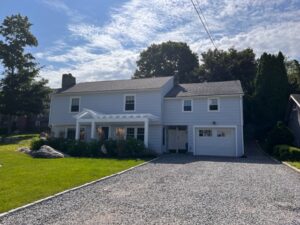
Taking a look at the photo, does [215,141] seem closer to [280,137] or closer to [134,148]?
[280,137]

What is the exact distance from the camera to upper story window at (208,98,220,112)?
21.1 metres

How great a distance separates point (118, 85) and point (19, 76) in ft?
57.7

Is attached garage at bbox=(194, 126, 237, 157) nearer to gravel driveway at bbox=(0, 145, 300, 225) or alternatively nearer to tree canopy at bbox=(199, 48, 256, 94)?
gravel driveway at bbox=(0, 145, 300, 225)

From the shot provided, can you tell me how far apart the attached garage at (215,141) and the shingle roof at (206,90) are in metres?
2.83

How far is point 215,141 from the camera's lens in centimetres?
2100

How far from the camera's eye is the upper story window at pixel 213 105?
A: 2114 cm

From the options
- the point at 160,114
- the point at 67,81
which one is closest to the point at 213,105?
the point at 160,114

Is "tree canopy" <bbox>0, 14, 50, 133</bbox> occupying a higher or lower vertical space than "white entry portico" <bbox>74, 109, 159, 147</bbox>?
higher

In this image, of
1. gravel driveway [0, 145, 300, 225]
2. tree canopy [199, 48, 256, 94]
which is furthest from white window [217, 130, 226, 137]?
tree canopy [199, 48, 256, 94]

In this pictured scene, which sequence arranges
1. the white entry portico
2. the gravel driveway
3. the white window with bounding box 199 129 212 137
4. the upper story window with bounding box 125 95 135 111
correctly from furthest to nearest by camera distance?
the upper story window with bounding box 125 95 135 111, the white window with bounding box 199 129 212 137, the white entry portico, the gravel driveway

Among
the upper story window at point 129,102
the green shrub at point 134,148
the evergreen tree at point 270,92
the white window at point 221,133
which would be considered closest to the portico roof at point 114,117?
the upper story window at point 129,102

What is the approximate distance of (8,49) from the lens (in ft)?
118

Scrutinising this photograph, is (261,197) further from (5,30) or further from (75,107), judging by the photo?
(5,30)

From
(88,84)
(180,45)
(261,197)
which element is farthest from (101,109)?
(180,45)
